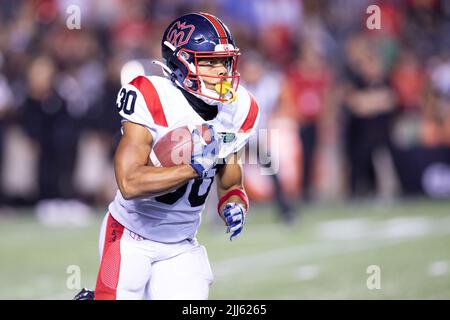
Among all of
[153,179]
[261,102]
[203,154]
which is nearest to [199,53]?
[203,154]

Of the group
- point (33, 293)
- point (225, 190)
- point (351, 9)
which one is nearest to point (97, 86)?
point (351, 9)

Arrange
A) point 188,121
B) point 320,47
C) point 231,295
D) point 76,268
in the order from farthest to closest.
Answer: point 320,47 < point 76,268 < point 231,295 < point 188,121

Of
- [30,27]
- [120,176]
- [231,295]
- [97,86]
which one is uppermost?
[30,27]

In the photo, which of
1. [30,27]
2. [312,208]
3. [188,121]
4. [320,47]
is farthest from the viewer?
[320,47]

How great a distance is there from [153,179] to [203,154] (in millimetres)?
236

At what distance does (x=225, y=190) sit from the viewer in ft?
15.6

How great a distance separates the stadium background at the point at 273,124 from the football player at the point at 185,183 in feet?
11.6

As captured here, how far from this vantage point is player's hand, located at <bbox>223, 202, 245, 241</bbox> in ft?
14.4

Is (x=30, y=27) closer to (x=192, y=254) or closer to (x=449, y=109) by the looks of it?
(x=449, y=109)

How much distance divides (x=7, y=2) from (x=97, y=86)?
2.49m

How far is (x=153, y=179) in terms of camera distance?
13.5ft

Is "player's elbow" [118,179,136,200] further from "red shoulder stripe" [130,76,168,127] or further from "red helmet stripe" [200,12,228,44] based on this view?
"red helmet stripe" [200,12,228,44]
